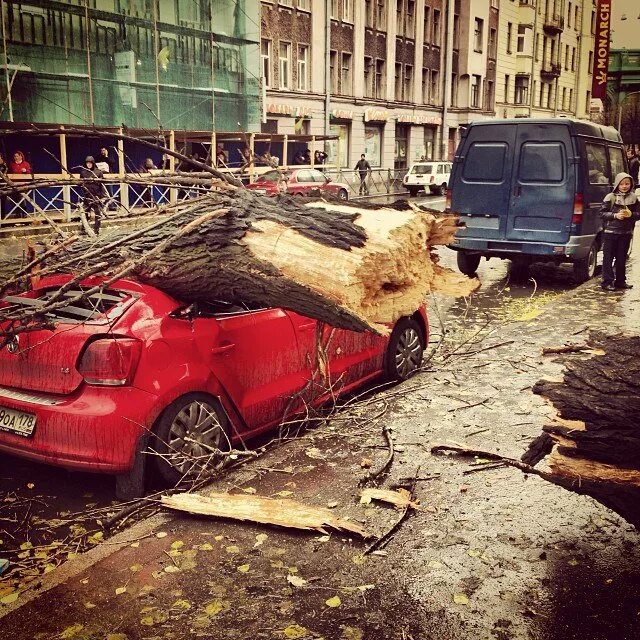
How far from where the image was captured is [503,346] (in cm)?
789

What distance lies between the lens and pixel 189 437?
4.52 m

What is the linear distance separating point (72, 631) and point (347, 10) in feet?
129

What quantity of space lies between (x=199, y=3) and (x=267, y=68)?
6.34 metres

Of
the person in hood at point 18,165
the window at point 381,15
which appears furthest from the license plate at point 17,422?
the window at point 381,15

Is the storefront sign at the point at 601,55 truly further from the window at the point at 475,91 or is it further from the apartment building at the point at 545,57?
the window at the point at 475,91

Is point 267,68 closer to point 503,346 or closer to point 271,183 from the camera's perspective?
point 271,183

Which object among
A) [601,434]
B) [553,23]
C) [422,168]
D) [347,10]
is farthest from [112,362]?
[553,23]

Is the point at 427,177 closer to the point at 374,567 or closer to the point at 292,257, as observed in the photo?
the point at 292,257

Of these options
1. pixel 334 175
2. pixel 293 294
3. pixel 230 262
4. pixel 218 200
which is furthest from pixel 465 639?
pixel 334 175

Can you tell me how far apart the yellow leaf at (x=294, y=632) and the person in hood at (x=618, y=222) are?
9657mm

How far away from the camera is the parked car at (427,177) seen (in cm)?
3591

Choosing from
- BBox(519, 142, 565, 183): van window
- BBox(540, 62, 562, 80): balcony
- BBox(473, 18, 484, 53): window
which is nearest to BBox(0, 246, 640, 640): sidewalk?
BBox(519, 142, 565, 183): van window

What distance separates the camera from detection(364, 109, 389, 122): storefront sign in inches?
1569

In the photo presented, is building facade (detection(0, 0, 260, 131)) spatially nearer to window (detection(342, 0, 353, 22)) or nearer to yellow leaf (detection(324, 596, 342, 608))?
window (detection(342, 0, 353, 22))
